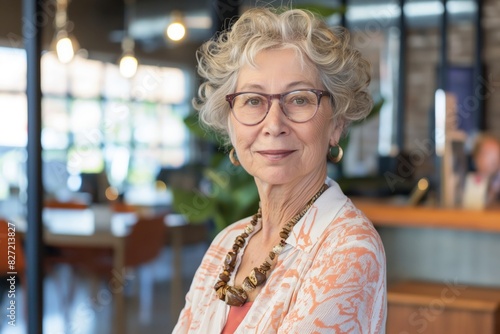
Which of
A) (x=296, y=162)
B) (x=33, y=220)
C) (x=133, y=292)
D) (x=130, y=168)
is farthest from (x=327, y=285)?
(x=130, y=168)

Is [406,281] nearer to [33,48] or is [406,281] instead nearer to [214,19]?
[214,19]

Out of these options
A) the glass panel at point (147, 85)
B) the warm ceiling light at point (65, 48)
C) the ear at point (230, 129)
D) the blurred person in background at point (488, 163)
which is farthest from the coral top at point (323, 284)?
the glass panel at point (147, 85)

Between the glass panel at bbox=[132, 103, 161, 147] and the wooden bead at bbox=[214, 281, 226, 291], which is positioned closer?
the wooden bead at bbox=[214, 281, 226, 291]

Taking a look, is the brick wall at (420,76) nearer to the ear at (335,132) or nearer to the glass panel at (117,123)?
the glass panel at (117,123)

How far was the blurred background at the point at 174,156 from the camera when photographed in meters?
3.75

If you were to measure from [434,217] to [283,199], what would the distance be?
2.36 metres

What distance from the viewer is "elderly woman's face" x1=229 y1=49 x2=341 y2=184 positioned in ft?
4.54

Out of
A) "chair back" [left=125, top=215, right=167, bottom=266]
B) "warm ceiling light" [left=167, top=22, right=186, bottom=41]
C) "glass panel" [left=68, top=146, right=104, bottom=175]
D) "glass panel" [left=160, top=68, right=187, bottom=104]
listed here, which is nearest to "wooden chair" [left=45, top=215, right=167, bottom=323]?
"chair back" [left=125, top=215, right=167, bottom=266]

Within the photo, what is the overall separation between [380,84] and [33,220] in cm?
942

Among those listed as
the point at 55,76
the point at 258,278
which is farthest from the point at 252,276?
the point at 55,76

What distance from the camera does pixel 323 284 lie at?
4.10 feet

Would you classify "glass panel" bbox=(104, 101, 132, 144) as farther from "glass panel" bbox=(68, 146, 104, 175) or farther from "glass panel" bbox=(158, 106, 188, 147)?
"glass panel" bbox=(158, 106, 188, 147)

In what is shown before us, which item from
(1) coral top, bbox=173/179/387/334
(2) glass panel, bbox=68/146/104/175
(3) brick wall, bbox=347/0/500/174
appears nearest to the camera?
(1) coral top, bbox=173/179/387/334

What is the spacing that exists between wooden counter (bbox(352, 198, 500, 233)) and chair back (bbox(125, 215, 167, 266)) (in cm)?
209
